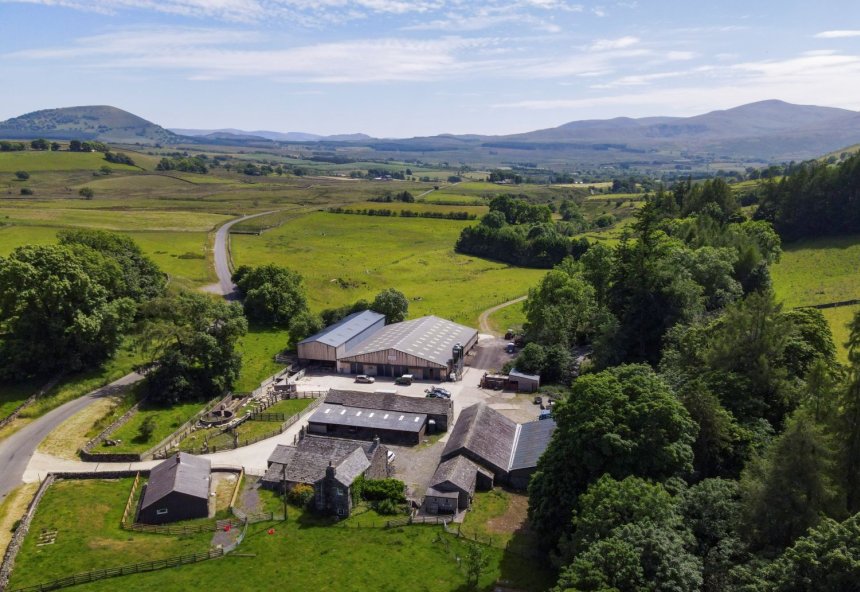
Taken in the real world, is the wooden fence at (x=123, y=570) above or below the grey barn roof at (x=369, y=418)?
below

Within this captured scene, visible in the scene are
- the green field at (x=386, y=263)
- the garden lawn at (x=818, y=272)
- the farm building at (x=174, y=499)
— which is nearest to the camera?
the farm building at (x=174, y=499)

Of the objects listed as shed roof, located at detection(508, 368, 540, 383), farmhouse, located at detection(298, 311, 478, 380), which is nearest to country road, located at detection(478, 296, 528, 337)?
farmhouse, located at detection(298, 311, 478, 380)

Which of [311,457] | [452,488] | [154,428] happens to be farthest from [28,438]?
[452,488]

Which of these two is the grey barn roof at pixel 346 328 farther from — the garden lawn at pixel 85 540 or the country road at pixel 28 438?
the garden lawn at pixel 85 540

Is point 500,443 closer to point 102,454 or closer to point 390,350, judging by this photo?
point 390,350

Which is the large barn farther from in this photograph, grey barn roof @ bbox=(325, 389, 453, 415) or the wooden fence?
the wooden fence

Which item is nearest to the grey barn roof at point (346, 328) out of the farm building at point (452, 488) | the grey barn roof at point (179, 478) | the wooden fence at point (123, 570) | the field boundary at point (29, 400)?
the field boundary at point (29, 400)
